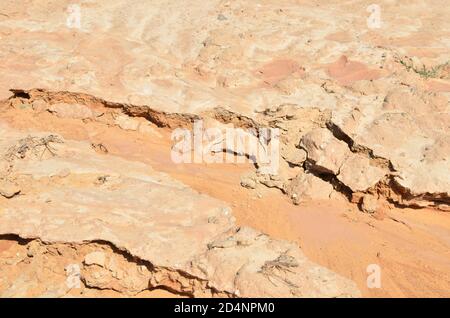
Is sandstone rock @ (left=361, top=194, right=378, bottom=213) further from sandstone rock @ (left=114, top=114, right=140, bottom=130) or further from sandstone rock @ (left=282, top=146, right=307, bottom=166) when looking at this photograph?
sandstone rock @ (left=114, top=114, right=140, bottom=130)

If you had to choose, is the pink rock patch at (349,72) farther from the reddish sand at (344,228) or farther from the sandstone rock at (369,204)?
the reddish sand at (344,228)

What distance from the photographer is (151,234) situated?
11.7 ft

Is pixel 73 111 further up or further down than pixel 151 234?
further up

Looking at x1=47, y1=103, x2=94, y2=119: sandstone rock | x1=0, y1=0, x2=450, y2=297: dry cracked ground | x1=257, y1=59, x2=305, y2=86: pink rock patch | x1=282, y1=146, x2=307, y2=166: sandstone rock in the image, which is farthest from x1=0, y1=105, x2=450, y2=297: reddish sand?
x1=257, y1=59, x2=305, y2=86: pink rock patch

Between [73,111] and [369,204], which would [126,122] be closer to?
[73,111]

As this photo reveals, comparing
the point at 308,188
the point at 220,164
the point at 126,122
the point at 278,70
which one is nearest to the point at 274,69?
the point at 278,70

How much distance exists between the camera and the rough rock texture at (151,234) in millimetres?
3303

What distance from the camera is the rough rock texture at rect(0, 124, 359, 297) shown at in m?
3.30

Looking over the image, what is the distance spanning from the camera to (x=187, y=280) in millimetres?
3387

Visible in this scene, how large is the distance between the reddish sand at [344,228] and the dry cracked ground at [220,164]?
18 millimetres

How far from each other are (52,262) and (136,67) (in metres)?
3.46

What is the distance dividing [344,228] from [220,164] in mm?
1632

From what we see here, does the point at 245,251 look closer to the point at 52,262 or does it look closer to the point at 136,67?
the point at 52,262

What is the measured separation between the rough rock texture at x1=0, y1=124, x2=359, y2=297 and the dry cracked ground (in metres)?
0.01
